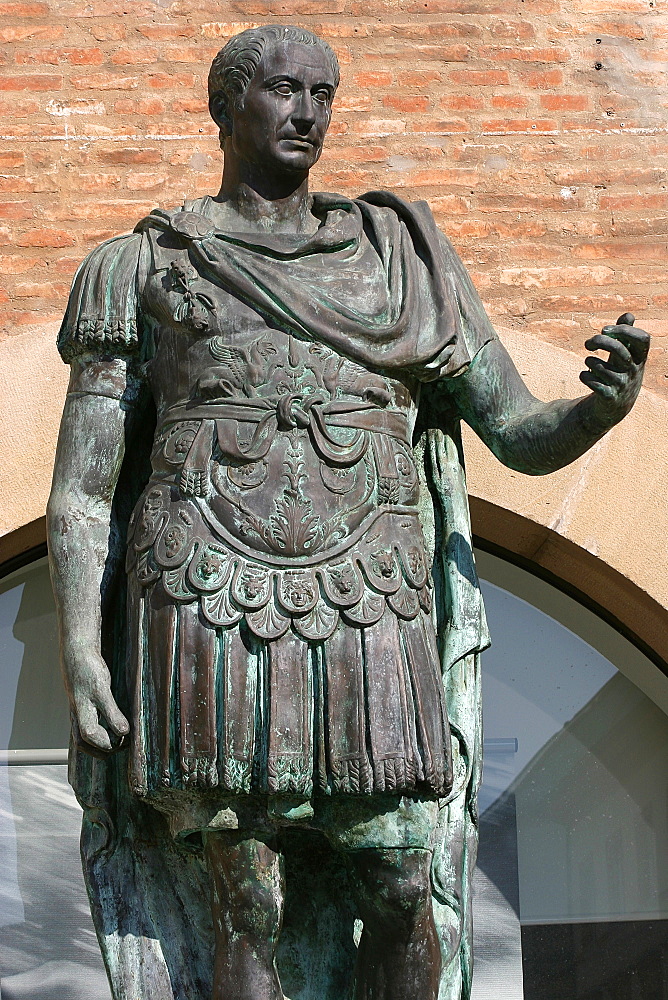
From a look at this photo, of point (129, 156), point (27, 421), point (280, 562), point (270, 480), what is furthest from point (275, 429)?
point (129, 156)

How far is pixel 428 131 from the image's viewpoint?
5273mm

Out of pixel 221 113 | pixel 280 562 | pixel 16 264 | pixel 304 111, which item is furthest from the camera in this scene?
pixel 16 264

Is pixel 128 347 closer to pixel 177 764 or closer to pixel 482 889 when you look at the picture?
pixel 177 764

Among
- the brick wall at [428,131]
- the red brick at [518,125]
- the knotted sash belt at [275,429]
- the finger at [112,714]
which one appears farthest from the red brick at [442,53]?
the finger at [112,714]

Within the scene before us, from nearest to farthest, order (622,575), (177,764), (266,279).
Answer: (177,764) < (266,279) < (622,575)

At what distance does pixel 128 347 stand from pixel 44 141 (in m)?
1.99

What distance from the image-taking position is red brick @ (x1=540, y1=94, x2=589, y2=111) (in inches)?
208

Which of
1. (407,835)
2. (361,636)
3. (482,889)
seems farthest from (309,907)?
(482,889)

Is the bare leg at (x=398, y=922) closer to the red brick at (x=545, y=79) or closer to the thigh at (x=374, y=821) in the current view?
the thigh at (x=374, y=821)

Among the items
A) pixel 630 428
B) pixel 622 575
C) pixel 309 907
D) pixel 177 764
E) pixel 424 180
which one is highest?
pixel 424 180

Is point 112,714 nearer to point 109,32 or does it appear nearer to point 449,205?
point 449,205

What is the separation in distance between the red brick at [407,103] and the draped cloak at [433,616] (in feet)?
5.91

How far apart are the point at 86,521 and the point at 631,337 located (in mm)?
1054

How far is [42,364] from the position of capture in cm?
508
